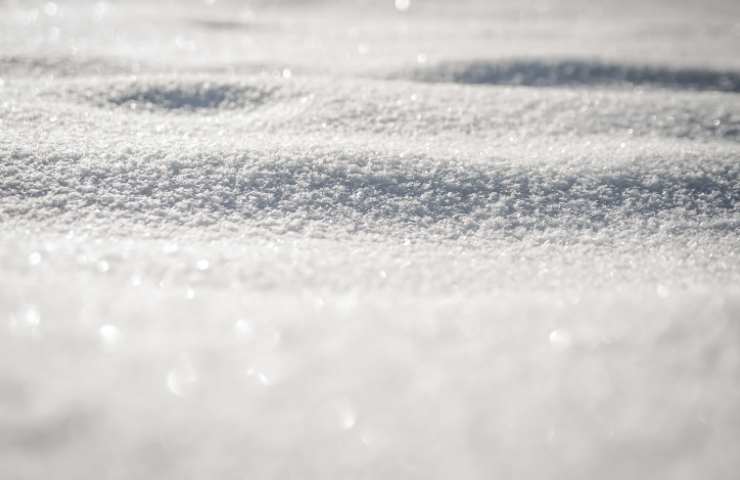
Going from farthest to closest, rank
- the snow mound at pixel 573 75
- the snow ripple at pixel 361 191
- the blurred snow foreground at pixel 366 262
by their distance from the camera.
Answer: the snow mound at pixel 573 75 → the snow ripple at pixel 361 191 → the blurred snow foreground at pixel 366 262

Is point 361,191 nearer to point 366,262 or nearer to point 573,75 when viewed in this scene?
point 366,262

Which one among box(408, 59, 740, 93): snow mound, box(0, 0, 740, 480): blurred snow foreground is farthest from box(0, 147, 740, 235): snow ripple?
box(408, 59, 740, 93): snow mound

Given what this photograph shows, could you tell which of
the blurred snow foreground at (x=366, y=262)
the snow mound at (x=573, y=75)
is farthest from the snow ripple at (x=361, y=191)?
the snow mound at (x=573, y=75)

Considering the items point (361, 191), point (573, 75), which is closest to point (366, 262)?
point (361, 191)

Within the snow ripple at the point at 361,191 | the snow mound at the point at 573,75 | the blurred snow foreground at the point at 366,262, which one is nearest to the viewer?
the blurred snow foreground at the point at 366,262

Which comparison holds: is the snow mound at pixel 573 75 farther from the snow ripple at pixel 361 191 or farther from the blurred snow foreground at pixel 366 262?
the snow ripple at pixel 361 191

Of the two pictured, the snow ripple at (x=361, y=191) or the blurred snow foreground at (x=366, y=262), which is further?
the snow ripple at (x=361, y=191)

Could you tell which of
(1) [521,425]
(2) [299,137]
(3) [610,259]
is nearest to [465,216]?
(3) [610,259]

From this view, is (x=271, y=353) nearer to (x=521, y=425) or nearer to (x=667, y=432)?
(x=521, y=425)
